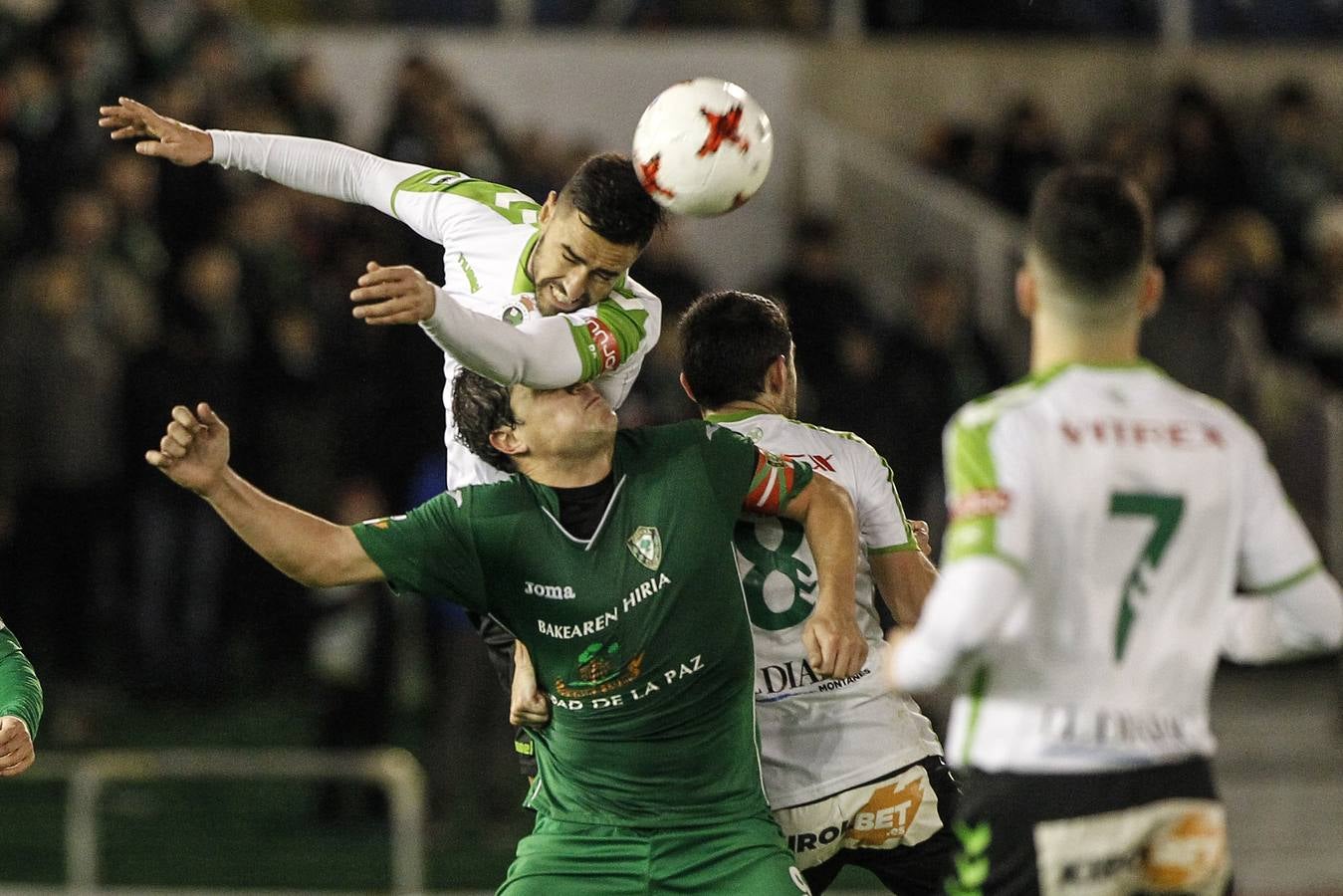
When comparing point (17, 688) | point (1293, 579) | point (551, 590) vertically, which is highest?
point (1293, 579)

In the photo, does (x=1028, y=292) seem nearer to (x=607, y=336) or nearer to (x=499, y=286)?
(x=607, y=336)

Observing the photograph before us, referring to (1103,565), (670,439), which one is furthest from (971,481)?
(670,439)

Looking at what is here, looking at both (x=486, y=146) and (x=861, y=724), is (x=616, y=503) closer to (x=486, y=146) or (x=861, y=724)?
(x=861, y=724)

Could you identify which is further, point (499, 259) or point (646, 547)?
point (499, 259)

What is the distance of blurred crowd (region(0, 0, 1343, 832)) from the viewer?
1238 centimetres

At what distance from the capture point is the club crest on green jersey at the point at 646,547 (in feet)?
18.2

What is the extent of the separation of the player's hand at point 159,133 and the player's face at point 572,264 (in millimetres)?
Result: 1101

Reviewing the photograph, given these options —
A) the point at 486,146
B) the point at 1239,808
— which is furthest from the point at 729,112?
the point at 1239,808

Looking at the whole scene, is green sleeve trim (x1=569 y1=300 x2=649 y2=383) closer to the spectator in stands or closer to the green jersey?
the green jersey

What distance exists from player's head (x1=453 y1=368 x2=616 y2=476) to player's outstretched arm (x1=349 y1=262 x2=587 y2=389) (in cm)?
10

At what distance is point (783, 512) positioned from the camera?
5727 mm

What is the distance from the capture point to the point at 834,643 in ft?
17.8

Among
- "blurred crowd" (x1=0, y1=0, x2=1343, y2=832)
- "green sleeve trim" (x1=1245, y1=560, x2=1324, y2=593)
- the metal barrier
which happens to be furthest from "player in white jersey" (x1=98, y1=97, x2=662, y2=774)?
"blurred crowd" (x1=0, y1=0, x2=1343, y2=832)

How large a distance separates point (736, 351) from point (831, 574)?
2.58 ft
